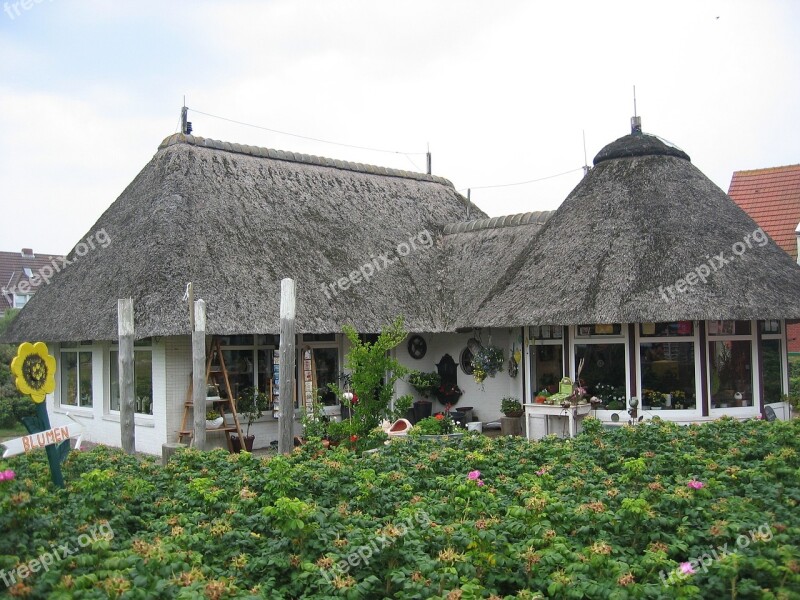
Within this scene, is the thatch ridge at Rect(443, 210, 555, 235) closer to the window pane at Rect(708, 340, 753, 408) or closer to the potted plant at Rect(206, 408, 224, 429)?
the window pane at Rect(708, 340, 753, 408)

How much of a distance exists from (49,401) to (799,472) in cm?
1630

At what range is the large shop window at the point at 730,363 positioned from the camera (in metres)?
12.4

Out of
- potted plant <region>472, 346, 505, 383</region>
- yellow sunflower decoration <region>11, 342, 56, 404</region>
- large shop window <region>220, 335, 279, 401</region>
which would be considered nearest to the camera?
yellow sunflower decoration <region>11, 342, 56, 404</region>

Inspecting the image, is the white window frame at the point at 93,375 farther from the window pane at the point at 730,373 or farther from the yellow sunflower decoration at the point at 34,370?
the window pane at the point at 730,373

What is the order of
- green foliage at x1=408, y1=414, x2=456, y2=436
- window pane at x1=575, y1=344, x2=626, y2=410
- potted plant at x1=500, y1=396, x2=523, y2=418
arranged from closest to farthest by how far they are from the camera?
green foliage at x1=408, y1=414, x2=456, y2=436 < window pane at x1=575, y1=344, x2=626, y2=410 < potted plant at x1=500, y1=396, x2=523, y2=418

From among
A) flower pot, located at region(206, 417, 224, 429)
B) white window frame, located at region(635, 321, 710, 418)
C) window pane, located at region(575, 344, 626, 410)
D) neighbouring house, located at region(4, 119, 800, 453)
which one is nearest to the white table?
window pane, located at region(575, 344, 626, 410)

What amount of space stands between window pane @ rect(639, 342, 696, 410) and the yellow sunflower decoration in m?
9.53

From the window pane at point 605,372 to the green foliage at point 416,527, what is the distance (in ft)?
18.8

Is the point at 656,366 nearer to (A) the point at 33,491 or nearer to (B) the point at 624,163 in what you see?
(B) the point at 624,163

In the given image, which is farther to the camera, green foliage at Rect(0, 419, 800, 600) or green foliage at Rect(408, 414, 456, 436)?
green foliage at Rect(408, 414, 456, 436)

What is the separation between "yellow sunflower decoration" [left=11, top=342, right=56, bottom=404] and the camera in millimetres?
5625

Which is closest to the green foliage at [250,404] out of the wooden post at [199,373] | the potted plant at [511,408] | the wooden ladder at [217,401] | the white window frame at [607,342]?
the wooden ladder at [217,401]

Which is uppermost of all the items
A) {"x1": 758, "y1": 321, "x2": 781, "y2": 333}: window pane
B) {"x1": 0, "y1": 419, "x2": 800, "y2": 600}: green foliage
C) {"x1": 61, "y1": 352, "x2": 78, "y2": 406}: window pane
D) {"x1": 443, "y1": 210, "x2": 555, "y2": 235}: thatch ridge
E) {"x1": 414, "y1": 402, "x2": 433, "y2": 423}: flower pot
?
{"x1": 443, "y1": 210, "x2": 555, "y2": 235}: thatch ridge

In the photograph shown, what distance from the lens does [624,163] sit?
14.7 metres
